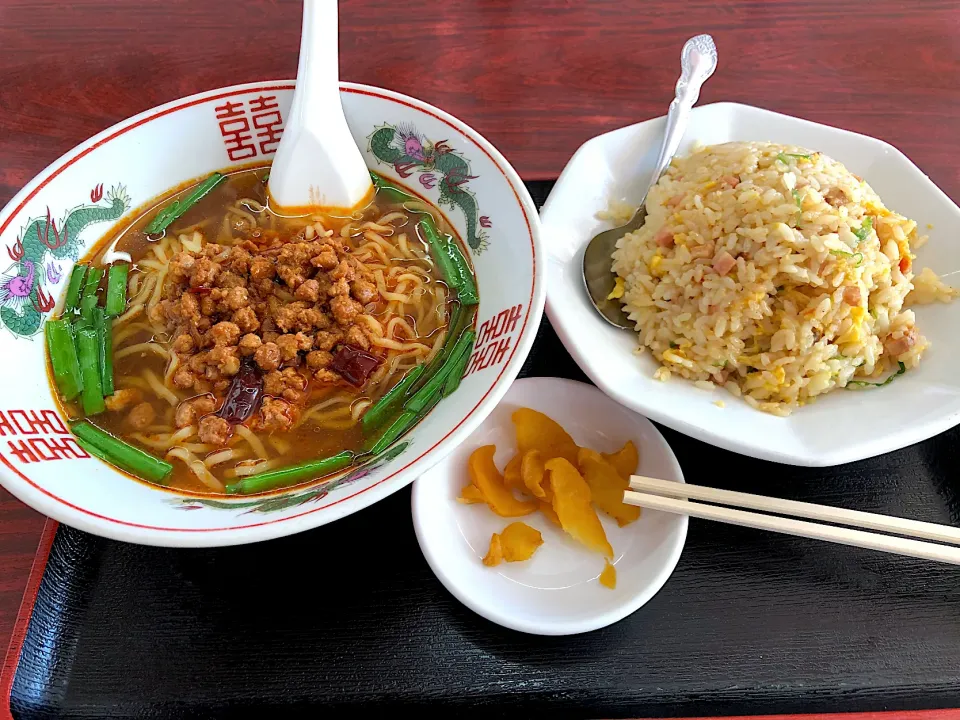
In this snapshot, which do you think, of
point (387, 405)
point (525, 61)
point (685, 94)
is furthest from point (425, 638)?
point (525, 61)

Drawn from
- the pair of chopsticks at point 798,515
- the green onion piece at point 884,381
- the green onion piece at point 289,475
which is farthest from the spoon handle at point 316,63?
the green onion piece at point 884,381

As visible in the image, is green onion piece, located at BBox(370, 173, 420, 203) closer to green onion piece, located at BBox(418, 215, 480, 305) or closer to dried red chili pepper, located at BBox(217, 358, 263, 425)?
green onion piece, located at BBox(418, 215, 480, 305)

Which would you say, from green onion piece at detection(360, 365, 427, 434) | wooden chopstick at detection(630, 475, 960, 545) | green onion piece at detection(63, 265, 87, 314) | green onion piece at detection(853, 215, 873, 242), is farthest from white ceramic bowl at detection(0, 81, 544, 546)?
green onion piece at detection(853, 215, 873, 242)

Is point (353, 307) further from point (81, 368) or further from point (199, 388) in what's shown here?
point (81, 368)

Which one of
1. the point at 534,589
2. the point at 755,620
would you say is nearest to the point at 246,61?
the point at 534,589

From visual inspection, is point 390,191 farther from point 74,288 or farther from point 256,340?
point 74,288

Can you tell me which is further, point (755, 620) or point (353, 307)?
point (353, 307)
